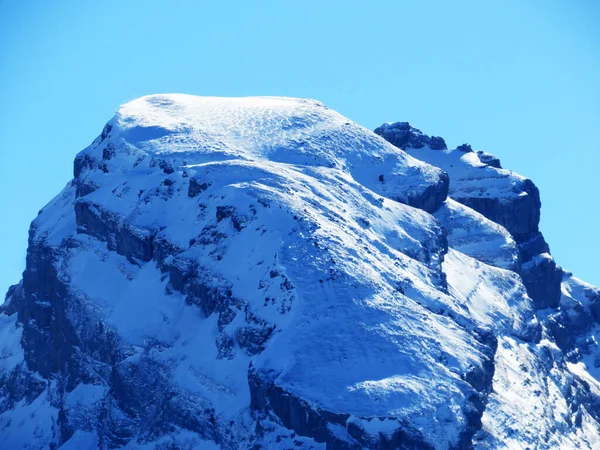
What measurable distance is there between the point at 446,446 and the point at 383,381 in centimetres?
1248

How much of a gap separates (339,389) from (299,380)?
5.42 meters

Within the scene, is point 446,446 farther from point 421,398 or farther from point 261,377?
point 261,377

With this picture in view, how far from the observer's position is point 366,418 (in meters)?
192

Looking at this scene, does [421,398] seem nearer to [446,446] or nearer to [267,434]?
[446,446]

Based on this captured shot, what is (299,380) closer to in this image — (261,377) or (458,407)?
(261,377)

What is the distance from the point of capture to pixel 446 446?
636 feet

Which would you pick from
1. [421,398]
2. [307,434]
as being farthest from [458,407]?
[307,434]

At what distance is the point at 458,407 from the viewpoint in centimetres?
19962

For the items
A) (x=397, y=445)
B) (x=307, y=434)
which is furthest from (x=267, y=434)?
(x=397, y=445)

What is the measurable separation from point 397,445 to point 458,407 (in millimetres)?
11985

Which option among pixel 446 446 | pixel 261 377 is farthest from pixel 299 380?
pixel 446 446

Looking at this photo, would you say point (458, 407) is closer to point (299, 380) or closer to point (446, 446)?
point (446, 446)

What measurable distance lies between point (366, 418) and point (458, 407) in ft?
47.3

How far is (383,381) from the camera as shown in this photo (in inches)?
7869
